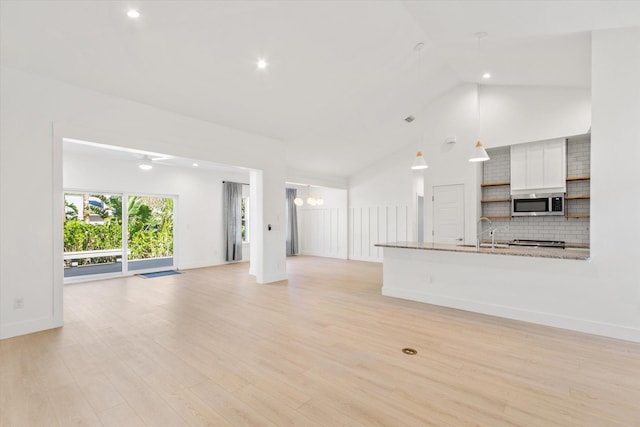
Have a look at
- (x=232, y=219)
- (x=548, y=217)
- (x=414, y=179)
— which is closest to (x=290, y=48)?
(x=548, y=217)

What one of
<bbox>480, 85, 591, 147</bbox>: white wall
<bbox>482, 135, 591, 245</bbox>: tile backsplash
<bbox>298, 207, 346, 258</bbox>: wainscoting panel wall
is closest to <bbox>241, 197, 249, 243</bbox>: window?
<bbox>298, 207, 346, 258</bbox>: wainscoting panel wall

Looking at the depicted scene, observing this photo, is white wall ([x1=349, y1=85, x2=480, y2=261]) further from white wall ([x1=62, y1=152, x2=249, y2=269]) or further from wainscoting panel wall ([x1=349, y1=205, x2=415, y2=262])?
white wall ([x1=62, y1=152, x2=249, y2=269])

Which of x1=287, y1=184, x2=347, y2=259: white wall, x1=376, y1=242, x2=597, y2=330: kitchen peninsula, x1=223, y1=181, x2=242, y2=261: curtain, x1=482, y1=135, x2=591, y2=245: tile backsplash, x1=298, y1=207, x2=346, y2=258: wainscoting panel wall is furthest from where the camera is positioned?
x1=298, y1=207, x2=346, y2=258: wainscoting panel wall

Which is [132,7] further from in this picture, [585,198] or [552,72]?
[585,198]

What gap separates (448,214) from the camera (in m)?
6.21

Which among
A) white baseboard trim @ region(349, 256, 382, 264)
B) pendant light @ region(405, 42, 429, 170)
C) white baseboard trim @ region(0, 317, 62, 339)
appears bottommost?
white baseboard trim @ region(349, 256, 382, 264)

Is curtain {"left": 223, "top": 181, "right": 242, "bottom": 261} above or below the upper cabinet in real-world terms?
below

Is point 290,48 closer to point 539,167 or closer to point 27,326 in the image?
point 27,326

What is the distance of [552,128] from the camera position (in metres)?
5.23

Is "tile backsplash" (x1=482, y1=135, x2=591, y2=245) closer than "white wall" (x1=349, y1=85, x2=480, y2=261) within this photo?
Yes

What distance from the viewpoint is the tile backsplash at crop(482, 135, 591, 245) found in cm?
521

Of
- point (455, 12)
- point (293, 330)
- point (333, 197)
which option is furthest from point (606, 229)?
point (333, 197)

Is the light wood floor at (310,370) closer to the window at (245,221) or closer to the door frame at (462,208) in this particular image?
the door frame at (462,208)

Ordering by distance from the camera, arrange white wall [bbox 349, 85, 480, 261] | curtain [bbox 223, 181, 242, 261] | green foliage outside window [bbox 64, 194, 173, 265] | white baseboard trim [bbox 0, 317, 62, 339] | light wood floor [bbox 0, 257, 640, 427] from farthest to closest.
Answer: curtain [bbox 223, 181, 242, 261] < green foliage outside window [bbox 64, 194, 173, 265] < white wall [bbox 349, 85, 480, 261] < white baseboard trim [bbox 0, 317, 62, 339] < light wood floor [bbox 0, 257, 640, 427]
